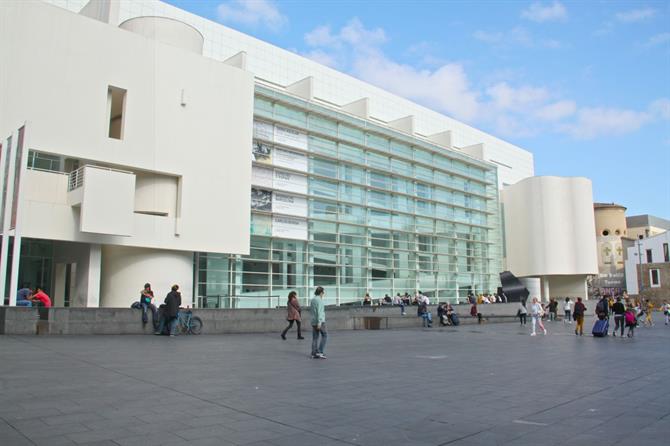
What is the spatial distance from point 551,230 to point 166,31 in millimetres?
44776

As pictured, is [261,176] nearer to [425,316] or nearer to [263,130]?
[263,130]

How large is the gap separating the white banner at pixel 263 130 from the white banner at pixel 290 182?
2405 mm

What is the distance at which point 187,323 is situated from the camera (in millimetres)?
19219

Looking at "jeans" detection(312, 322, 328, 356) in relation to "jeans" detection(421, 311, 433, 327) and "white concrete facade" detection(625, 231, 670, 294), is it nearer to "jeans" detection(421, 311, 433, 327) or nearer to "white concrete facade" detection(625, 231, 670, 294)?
"jeans" detection(421, 311, 433, 327)

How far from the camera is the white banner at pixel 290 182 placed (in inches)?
1438

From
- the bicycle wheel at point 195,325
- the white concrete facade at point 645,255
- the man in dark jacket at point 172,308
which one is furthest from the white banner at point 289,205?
the white concrete facade at point 645,255

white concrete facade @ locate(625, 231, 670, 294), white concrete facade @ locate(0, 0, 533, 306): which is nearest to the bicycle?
white concrete facade @ locate(0, 0, 533, 306)

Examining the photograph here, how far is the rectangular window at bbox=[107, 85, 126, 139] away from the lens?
1049 inches

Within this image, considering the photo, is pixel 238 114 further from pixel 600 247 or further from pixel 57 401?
pixel 600 247

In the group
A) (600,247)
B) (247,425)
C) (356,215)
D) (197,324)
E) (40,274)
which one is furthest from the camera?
(600,247)

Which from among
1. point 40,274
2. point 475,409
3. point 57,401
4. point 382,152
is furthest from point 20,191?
point 382,152

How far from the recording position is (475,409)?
21.8ft

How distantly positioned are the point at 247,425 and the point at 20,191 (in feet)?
52.4

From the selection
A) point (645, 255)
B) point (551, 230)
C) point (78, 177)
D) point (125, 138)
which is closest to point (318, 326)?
point (78, 177)
